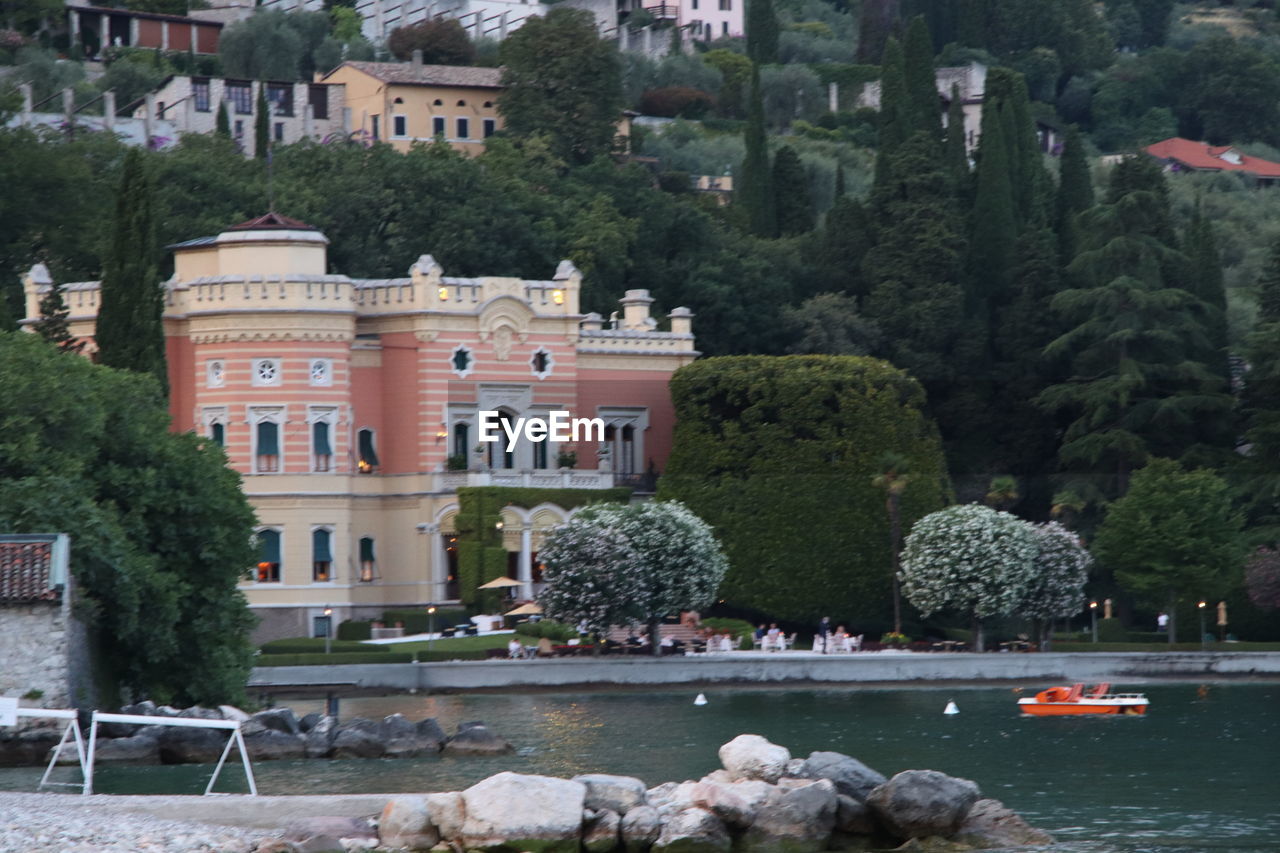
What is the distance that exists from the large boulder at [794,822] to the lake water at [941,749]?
10.2ft

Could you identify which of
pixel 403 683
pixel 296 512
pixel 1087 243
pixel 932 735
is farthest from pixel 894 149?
pixel 932 735

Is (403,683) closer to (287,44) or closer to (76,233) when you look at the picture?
(76,233)

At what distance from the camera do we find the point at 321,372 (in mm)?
68812

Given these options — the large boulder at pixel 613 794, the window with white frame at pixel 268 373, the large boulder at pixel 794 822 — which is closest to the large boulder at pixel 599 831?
the large boulder at pixel 613 794

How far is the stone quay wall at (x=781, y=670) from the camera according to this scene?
59.4 metres

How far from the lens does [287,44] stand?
130m

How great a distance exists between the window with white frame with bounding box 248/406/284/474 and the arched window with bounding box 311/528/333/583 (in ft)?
6.72

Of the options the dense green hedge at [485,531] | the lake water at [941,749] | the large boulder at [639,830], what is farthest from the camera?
the dense green hedge at [485,531]

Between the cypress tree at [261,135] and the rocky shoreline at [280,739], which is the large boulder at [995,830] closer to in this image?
the rocky shoreline at [280,739]

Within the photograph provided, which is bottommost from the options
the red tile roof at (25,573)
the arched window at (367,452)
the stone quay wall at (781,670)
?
the stone quay wall at (781,670)

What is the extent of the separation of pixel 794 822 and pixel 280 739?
13.5 metres

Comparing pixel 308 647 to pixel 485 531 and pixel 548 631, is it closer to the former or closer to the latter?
pixel 548 631

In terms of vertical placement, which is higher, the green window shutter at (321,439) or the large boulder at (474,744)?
the green window shutter at (321,439)

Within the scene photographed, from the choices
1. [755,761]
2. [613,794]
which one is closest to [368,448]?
[755,761]
